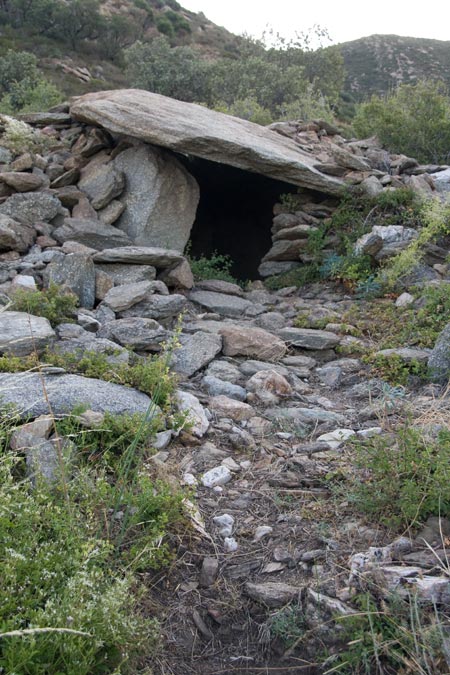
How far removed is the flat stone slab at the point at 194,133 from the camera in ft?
22.1

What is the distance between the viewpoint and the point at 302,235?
290 inches

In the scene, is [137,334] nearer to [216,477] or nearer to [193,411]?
[193,411]

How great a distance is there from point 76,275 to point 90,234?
49.9 inches

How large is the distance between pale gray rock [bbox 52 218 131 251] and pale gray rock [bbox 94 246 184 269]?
0.93 ft

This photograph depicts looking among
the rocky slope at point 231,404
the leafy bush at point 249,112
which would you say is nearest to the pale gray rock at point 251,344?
the rocky slope at point 231,404

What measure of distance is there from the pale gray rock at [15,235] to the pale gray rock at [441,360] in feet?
12.6

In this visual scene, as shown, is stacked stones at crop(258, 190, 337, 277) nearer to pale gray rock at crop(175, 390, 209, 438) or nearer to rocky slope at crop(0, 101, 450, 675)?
rocky slope at crop(0, 101, 450, 675)

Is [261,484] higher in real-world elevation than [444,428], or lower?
lower

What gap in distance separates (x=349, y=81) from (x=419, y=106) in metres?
26.0

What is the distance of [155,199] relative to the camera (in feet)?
23.1

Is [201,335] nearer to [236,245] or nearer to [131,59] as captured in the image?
[236,245]

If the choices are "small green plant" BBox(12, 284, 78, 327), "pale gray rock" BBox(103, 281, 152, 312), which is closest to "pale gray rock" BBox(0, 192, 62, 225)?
"pale gray rock" BBox(103, 281, 152, 312)

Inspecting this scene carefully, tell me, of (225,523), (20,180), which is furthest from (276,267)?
(225,523)

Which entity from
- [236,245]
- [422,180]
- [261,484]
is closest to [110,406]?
[261,484]
